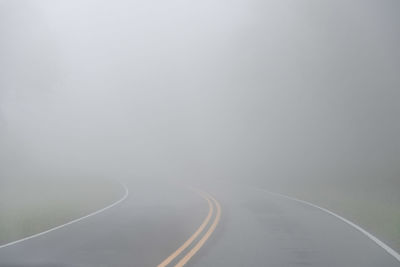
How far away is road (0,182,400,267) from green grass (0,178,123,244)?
3.84 feet

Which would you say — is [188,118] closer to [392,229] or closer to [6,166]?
[6,166]

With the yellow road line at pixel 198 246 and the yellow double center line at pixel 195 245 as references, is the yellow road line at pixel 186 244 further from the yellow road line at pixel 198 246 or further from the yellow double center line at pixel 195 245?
the yellow road line at pixel 198 246

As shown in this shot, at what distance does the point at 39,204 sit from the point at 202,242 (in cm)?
1285

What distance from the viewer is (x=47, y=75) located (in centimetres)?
3753

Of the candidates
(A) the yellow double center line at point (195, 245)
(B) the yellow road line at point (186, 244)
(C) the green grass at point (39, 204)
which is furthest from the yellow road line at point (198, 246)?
(C) the green grass at point (39, 204)

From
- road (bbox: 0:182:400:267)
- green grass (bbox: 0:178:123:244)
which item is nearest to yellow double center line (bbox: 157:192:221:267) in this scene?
road (bbox: 0:182:400:267)

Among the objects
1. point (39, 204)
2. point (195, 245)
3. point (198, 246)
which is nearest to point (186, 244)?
point (195, 245)

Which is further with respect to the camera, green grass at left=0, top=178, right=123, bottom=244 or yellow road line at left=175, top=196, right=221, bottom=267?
green grass at left=0, top=178, right=123, bottom=244

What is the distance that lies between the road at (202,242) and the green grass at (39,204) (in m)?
1.17

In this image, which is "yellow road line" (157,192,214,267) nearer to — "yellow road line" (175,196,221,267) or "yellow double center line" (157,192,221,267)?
"yellow double center line" (157,192,221,267)

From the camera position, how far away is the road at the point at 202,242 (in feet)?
31.8

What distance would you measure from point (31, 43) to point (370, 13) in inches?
927

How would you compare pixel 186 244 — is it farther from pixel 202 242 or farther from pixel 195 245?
pixel 202 242

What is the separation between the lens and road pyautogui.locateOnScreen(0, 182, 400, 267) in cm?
970
